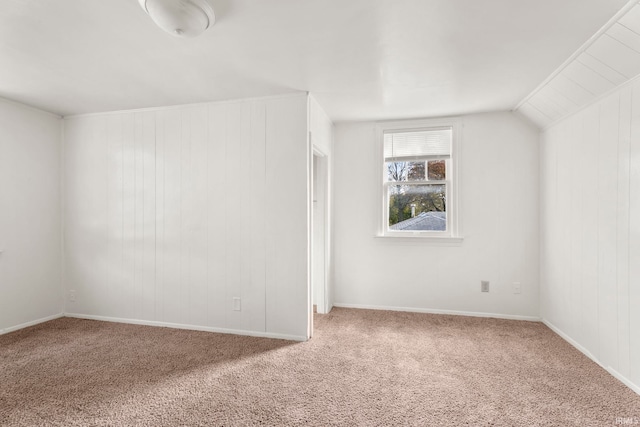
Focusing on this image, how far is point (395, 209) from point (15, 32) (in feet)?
12.2

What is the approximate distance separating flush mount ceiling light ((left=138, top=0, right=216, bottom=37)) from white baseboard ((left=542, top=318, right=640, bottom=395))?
3.57 metres

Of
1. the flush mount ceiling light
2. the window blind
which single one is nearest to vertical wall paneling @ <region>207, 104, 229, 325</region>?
the flush mount ceiling light

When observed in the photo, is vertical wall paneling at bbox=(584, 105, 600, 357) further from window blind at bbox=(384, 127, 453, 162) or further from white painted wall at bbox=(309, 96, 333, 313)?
white painted wall at bbox=(309, 96, 333, 313)

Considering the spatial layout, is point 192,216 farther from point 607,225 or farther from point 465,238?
point 607,225

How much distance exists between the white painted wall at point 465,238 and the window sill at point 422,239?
0.02 meters

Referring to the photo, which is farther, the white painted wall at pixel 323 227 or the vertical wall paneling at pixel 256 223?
the white painted wall at pixel 323 227

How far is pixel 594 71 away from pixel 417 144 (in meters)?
1.84

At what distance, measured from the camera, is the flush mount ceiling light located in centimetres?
166

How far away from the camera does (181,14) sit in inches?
67.3

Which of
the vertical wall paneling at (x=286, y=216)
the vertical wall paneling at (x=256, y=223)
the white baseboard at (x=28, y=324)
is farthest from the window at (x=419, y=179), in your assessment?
the white baseboard at (x=28, y=324)

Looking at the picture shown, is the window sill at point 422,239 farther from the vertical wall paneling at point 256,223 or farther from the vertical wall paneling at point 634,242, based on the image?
the vertical wall paneling at point 634,242

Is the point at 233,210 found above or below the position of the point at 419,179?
below

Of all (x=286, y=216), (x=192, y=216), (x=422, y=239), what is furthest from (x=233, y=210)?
(x=422, y=239)

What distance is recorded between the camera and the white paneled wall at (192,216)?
3.13 metres
